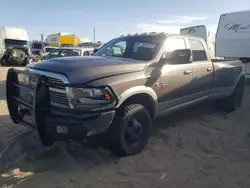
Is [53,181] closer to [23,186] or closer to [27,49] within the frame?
[23,186]

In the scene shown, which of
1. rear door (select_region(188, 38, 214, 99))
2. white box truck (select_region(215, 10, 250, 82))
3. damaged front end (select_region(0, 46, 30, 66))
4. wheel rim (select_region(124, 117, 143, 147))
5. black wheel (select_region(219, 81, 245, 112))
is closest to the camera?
wheel rim (select_region(124, 117, 143, 147))

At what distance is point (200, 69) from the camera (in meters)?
5.13

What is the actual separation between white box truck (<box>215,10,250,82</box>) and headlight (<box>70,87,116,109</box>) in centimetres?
893

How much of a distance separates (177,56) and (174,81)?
42cm

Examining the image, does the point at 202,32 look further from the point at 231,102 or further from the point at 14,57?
the point at 14,57

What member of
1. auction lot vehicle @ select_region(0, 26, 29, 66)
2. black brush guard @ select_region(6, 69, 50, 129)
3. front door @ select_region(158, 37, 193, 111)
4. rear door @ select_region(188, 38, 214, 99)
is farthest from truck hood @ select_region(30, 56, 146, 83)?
auction lot vehicle @ select_region(0, 26, 29, 66)

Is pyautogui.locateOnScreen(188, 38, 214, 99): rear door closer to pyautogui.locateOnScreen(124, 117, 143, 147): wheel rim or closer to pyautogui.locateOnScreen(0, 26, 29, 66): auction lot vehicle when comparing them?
pyautogui.locateOnScreen(124, 117, 143, 147): wheel rim

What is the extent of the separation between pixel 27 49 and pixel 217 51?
50.4 ft

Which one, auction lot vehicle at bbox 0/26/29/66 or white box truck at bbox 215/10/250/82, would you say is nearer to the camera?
white box truck at bbox 215/10/250/82

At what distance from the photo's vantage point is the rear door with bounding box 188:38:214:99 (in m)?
5.05

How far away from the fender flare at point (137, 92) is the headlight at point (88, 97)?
26cm

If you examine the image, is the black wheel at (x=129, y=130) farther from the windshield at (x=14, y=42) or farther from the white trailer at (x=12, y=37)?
the windshield at (x=14, y=42)

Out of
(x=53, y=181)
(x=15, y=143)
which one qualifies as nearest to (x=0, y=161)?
(x=15, y=143)

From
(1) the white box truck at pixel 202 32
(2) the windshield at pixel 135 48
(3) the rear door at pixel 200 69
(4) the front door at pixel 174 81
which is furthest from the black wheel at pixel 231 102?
(1) the white box truck at pixel 202 32
